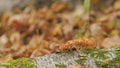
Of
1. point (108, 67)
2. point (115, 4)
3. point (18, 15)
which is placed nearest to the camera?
point (108, 67)

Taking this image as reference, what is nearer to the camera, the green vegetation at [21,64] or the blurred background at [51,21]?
the green vegetation at [21,64]

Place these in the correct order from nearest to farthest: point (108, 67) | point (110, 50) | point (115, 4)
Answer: point (108, 67) → point (110, 50) → point (115, 4)

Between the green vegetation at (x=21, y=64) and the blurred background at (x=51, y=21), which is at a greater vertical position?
the blurred background at (x=51, y=21)

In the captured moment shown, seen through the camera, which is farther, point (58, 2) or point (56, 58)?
point (58, 2)

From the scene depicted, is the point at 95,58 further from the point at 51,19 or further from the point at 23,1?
the point at 23,1

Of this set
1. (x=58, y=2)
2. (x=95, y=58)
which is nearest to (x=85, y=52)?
(x=95, y=58)

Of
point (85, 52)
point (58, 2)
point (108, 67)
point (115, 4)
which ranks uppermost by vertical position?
point (58, 2)

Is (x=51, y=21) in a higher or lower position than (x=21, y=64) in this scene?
higher

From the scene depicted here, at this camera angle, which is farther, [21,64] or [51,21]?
[51,21]

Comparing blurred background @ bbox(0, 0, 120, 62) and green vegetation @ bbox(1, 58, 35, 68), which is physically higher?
blurred background @ bbox(0, 0, 120, 62)

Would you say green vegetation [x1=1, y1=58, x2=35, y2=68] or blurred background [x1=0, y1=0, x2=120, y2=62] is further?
blurred background [x1=0, y1=0, x2=120, y2=62]

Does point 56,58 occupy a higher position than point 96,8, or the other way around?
point 96,8
